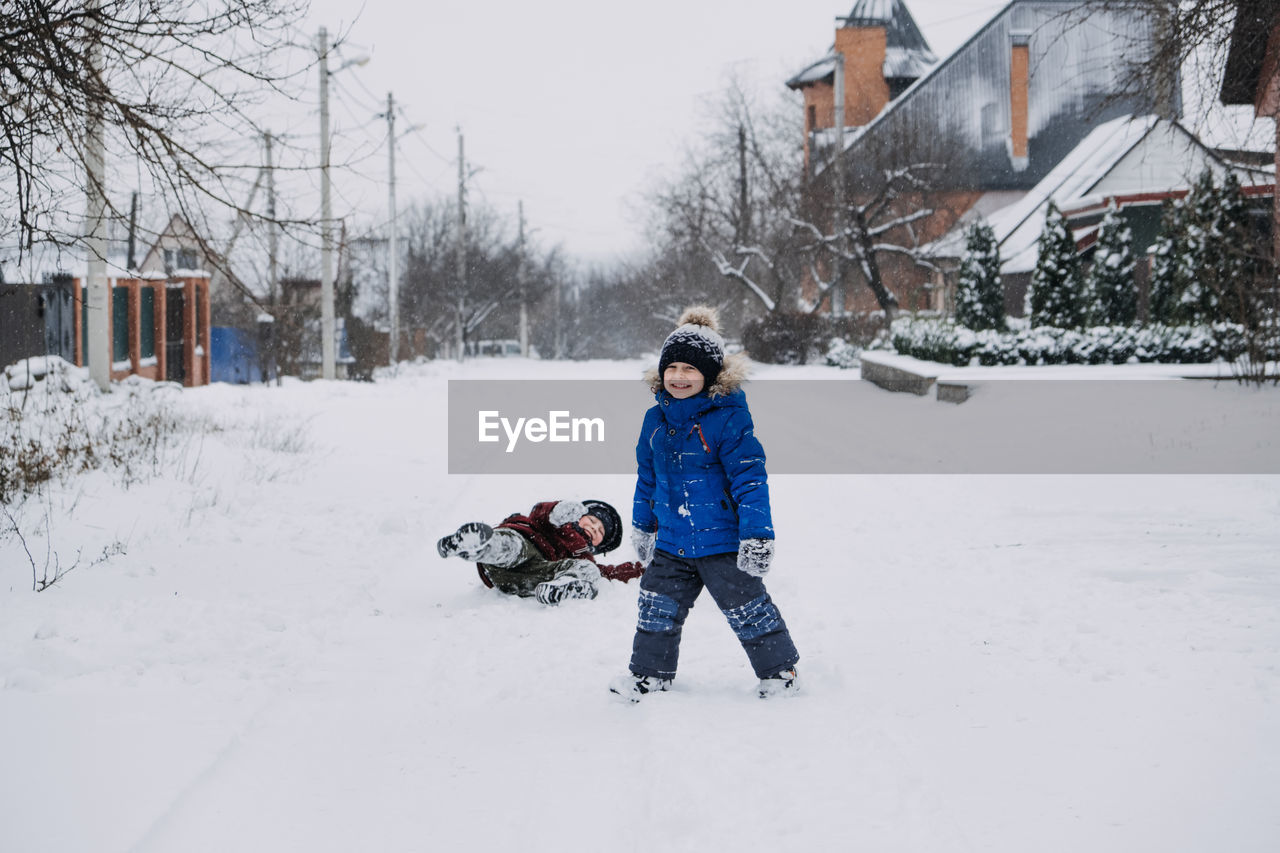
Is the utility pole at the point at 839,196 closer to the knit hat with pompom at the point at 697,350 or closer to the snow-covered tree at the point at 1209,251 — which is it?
the snow-covered tree at the point at 1209,251

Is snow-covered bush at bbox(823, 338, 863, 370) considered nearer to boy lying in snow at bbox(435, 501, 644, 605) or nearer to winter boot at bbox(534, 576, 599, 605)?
boy lying in snow at bbox(435, 501, 644, 605)

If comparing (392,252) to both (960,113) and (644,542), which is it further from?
(644,542)

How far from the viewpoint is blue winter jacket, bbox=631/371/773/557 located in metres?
4.25

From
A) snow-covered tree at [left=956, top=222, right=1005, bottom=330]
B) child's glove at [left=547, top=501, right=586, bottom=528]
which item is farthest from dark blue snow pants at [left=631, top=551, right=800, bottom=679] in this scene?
snow-covered tree at [left=956, top=222, right=1005, bottom=330]

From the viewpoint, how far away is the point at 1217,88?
30.1 ft

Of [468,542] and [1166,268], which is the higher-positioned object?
[1166,268]

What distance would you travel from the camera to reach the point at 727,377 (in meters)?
4.30

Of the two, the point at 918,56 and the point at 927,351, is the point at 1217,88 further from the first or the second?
the point at 918,56

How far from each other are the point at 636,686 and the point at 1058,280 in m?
19.5

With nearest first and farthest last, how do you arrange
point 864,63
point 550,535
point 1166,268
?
point 550,535
point 1166,268
point 864,63

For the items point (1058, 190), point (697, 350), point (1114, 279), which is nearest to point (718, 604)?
point (697, 350)

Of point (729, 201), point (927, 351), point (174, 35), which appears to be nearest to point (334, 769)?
point (174, 35)

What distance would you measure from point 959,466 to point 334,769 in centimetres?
924

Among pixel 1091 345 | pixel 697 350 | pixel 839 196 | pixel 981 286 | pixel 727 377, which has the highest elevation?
pixel 839 196
